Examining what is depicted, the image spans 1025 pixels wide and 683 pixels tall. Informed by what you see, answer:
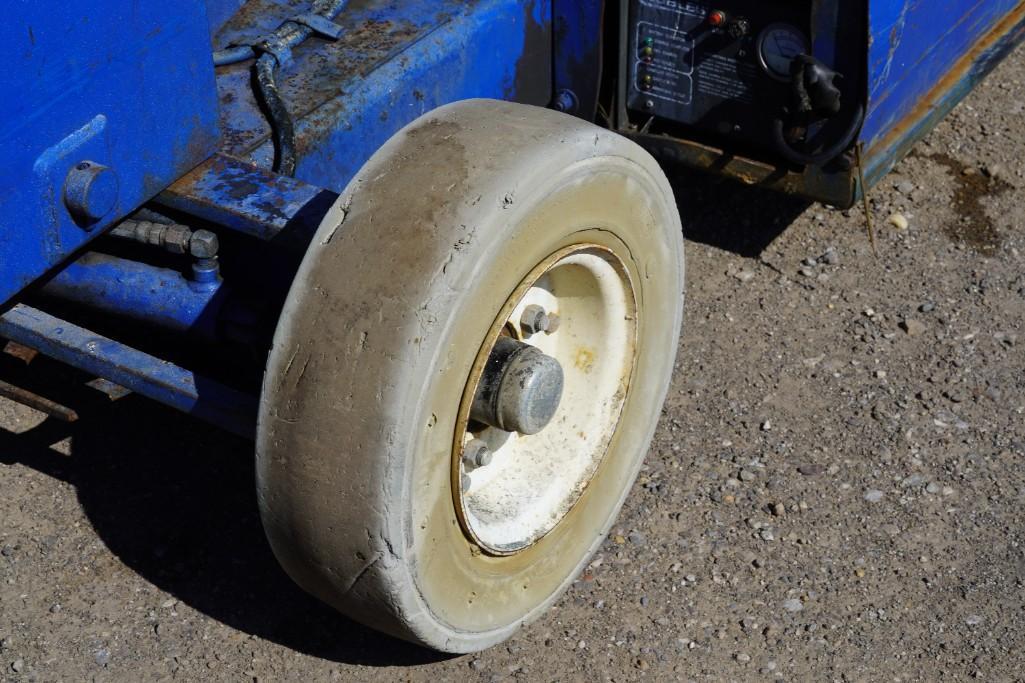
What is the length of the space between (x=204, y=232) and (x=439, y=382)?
654 mm

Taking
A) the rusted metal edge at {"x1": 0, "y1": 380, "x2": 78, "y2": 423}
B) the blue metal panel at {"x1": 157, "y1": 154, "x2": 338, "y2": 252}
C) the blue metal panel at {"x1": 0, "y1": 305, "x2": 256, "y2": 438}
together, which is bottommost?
the rusted metal edge at {"x1": 0, "y1": 380, "x2": 78, "y2": 423}

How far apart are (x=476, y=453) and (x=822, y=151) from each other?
130 cm

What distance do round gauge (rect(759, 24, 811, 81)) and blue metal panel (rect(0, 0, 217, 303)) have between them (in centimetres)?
137

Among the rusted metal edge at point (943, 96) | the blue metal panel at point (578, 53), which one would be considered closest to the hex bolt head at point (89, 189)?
the blue metal panel at point (578, 53)

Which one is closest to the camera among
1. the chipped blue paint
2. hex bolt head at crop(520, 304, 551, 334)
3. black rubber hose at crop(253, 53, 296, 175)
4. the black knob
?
hex bolt head at crop(520, 304, 551, 334)

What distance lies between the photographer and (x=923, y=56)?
324 centimetres

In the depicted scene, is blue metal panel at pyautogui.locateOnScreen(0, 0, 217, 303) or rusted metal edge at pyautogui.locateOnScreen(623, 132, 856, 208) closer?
blue metal panel at pyautogui.locateOnScreen(0, 0, 217, 303)

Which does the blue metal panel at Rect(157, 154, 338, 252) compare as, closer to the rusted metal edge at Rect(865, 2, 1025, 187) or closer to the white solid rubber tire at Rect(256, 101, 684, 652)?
the white solid rubber tire at Rect(256, 101, 684, 652)

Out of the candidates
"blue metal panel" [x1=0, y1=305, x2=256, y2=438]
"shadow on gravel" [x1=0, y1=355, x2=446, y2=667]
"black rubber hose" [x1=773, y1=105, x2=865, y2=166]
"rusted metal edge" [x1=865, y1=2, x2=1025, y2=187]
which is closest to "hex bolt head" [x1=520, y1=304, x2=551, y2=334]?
"blue metal panel" [x1=0, y1=305, x2=256, y2=438]

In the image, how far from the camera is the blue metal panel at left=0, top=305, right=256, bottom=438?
2.22m

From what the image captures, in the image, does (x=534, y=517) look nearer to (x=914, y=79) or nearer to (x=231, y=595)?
(x=231, y=595)

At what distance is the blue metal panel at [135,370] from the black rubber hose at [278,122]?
507mm

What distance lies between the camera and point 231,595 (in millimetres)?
2664

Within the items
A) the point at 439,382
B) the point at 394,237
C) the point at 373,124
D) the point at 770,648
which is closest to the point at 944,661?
the point at 770,648
